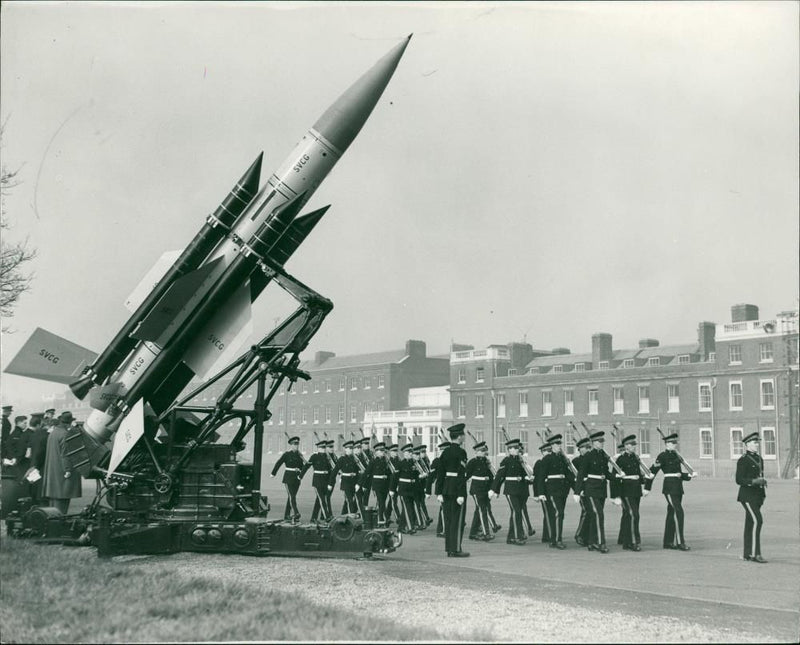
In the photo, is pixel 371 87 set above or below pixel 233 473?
above

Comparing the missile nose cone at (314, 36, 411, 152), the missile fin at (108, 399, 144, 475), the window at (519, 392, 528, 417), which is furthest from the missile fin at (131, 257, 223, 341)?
the window at (519, 392, 528, 417)

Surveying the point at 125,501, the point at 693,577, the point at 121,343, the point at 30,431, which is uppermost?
the point at 121,343

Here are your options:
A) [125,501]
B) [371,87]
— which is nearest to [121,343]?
[125,501]

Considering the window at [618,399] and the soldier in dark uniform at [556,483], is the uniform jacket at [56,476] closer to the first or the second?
the soldier in dark uniform at [556,483]

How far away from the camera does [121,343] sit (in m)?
10.2

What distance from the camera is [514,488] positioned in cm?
1187

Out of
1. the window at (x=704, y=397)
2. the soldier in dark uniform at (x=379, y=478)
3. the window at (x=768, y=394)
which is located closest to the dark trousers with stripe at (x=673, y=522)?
→ the soldier in dark uniform at (x=379, y=478)

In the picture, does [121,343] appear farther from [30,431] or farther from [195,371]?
[30,431]

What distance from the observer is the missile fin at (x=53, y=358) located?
10.4 metres

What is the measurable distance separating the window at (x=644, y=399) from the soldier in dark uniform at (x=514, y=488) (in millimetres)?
31586

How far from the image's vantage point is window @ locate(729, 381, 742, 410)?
38.5 metres

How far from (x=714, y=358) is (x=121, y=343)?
1397 inches

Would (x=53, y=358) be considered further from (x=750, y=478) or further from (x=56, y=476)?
(x=750, y=478)

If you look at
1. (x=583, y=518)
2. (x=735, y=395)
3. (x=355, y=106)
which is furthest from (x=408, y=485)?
(x=735, y=395)
